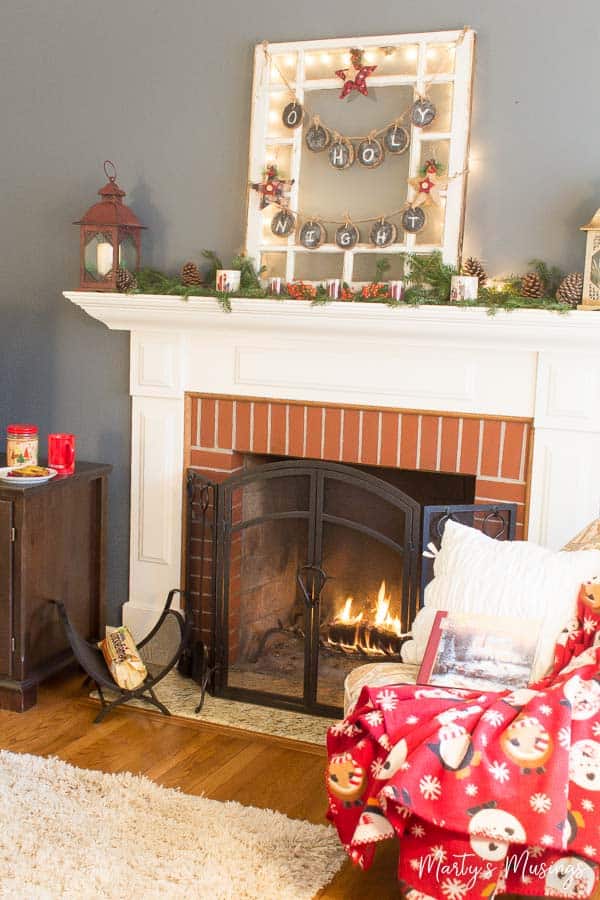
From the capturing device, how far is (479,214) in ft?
9.75

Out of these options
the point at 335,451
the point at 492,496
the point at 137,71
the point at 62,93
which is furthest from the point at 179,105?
the point at 492,496

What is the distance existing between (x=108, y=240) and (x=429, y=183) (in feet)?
3.48

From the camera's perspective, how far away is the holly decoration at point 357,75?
3027 millimetres

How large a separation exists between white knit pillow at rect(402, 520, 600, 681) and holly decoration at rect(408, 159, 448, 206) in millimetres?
1057

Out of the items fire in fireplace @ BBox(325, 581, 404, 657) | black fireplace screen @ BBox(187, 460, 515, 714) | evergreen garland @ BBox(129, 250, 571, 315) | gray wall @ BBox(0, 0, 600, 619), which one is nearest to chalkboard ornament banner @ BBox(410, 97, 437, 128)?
gray wall @ BBox(0, 0, 600, 619)

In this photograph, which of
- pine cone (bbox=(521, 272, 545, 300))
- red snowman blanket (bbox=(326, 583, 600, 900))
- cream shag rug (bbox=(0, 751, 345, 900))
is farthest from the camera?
pine cone (bbox=(521, 272, 545, 300))

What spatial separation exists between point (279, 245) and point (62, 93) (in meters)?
0.97

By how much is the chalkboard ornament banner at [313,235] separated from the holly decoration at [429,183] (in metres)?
0.31

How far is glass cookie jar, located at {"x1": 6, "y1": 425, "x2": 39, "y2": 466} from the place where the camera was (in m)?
3.21

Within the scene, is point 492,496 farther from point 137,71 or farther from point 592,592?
point 137,71

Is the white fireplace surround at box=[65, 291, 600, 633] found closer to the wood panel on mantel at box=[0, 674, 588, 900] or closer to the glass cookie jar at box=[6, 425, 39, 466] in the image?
the glass cookie jar at box=[6, 425, 39, 466]

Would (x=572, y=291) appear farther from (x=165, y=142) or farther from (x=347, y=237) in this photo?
(x=165, y=142)

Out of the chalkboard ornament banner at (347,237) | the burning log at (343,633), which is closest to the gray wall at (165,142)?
the chalkboard ornament banner at (347,237)

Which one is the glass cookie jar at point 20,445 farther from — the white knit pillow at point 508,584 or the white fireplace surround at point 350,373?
the white knit pillow at point 508,584
